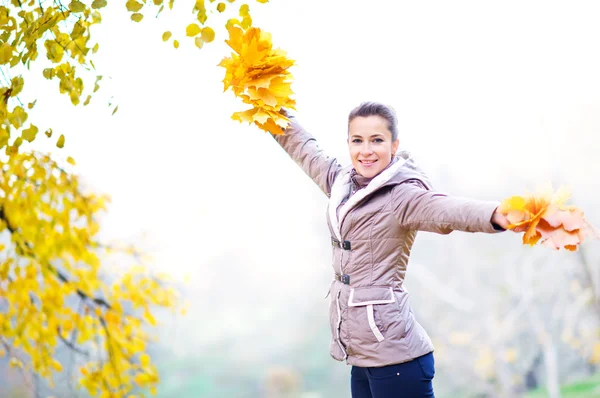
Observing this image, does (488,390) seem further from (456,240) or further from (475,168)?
(475,168)

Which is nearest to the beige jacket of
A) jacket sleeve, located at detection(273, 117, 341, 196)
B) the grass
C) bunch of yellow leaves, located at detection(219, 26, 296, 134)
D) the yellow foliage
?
jacket sleeve, located at detection(273, 117, 341, 196)

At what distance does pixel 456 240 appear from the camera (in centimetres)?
528

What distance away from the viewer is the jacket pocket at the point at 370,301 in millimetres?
1427

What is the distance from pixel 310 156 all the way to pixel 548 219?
2.38ft

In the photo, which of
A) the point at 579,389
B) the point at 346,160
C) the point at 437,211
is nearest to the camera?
the point at 437,211

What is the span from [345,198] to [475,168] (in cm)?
388

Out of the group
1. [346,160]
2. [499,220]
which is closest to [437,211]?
[499,220]

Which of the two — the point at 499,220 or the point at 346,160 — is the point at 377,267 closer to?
the point at 499,220

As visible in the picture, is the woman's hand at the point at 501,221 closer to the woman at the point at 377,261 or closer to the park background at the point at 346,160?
the woman at the point at 377,261

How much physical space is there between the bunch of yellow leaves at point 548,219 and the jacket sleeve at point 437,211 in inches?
1.7

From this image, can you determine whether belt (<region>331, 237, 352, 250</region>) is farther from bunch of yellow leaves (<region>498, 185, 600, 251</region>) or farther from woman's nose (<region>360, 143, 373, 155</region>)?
bunch of yellow leaves (<region>498, 185, 600, 251</region>)

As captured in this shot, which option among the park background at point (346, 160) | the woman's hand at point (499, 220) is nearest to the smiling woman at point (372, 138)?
the woman's hand at point (499, 220)

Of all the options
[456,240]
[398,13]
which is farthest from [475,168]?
[398,13]

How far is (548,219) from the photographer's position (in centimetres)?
112
